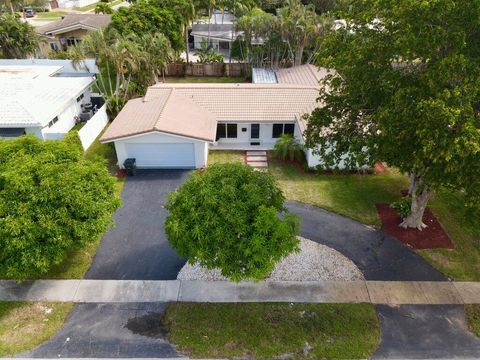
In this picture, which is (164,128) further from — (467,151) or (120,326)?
(467,151)

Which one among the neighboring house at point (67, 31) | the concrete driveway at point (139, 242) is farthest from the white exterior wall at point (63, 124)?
the neighboring house at point (67, 31)

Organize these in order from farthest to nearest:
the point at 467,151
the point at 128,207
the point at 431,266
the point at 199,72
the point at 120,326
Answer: the point at 199,72 < the point at 128,207 < the point at 431,266 < the point at 120,326 < the point at 467,151

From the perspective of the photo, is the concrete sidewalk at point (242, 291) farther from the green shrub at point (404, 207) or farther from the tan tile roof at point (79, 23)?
the tan tile roof at point (79, 23)

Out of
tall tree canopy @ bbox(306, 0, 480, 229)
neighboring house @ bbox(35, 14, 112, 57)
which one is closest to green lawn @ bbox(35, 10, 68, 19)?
neighboring house @ bbox(35, 14, 112, 57)

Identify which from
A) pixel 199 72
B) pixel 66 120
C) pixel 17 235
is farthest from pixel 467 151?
pixel 199 72

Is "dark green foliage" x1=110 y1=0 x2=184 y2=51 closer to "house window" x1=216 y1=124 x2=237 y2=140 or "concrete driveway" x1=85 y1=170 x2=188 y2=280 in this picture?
"house window" x1=216 y1=124 x2=237 y2=140

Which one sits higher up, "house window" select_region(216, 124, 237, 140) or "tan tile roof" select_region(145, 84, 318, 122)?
"tan tile roof" select_region(145, 84, 318, 122)
